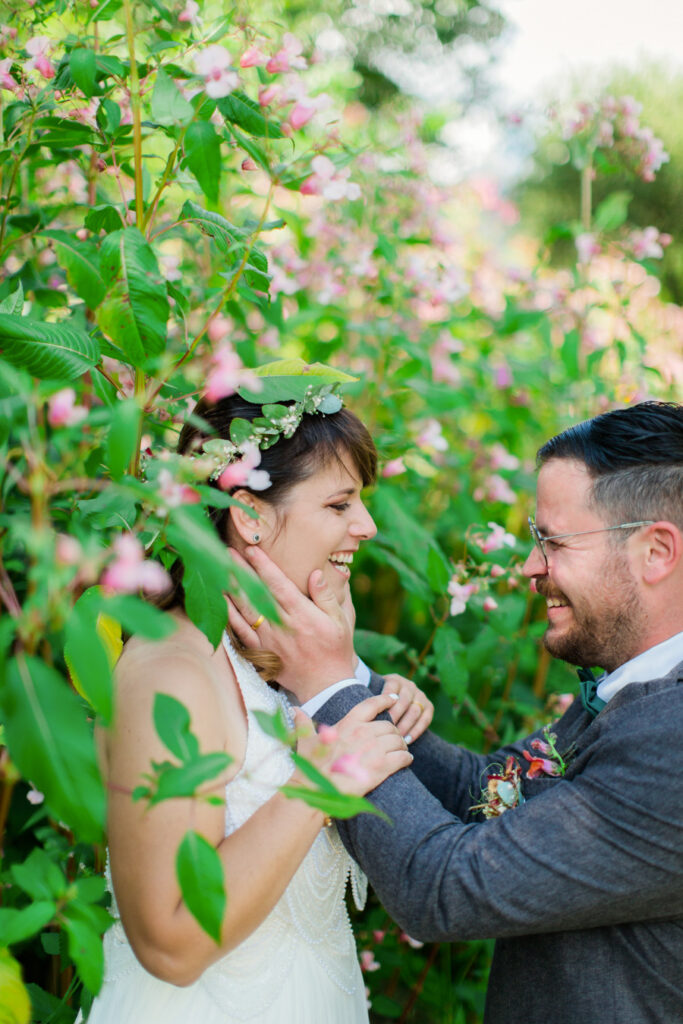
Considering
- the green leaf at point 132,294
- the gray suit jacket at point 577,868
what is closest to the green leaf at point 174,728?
the green leaf at point 132,294

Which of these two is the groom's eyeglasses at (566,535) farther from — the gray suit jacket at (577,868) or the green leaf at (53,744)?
the green leaf at (53,744)

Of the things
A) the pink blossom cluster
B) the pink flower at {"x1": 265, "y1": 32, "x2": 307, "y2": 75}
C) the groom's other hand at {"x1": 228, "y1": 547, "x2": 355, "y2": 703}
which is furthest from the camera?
the pink blossom cluster

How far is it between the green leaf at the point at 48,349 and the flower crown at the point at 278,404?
25 cm

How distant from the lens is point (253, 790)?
1.57 m

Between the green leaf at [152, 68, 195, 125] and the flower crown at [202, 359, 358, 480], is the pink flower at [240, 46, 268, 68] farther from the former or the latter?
the flower crown at [202, 359, 358, 480]

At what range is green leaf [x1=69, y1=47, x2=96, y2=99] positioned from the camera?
1.27m

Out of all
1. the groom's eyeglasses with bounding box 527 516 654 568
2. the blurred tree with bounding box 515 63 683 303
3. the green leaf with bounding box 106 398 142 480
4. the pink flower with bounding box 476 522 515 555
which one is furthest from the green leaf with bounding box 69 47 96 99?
the blurred tree with bounding box 515 63 683 303

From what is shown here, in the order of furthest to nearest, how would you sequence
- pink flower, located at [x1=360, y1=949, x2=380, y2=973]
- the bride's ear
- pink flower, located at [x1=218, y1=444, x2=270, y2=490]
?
Result: pink flower, located at [x1=360, y1=949, x2=380, y2=973], the bride's ear, pink flower, located at [x1=218, y1=444, x2=270, y2=490]

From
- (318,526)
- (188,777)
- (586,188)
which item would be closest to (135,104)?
(318,526)

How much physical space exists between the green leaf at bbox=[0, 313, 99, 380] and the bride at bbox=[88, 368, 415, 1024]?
24 centimetres

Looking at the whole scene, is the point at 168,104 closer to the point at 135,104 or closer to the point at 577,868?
the point at 135,104

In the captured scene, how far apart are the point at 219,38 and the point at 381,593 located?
2.67 m

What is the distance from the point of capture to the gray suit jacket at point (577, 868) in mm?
1439

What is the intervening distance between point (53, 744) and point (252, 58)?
1194 millimetres
